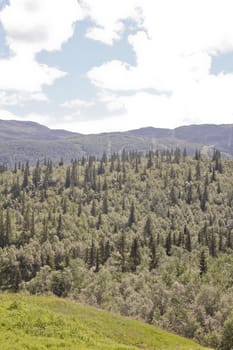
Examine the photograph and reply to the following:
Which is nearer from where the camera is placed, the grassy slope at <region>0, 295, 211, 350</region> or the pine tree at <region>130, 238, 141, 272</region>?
the grassy slope at <region>0, 295, 211, 350</region>

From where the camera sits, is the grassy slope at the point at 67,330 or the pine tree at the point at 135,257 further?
the pine tree at the point at 135,257

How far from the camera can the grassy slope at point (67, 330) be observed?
34188mm

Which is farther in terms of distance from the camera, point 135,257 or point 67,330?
point 135,257

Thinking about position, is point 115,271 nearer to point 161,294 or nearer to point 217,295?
point 161,294

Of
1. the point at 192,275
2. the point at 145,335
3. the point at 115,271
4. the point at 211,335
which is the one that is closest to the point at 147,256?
the point at 115,271

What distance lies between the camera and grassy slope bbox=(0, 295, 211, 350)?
34.2 m

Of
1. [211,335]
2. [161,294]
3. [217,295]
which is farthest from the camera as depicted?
[161,294]

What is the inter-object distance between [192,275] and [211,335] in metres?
40.4

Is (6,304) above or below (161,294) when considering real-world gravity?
Result: above

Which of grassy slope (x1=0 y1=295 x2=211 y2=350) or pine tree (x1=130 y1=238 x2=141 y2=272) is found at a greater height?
grassy slope (x1=0 y1=295 x2=211 y2=350)

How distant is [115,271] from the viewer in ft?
560

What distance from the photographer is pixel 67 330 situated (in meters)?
38.8

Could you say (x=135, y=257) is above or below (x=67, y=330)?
below

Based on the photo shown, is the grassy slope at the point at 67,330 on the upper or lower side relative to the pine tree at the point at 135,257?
upper
